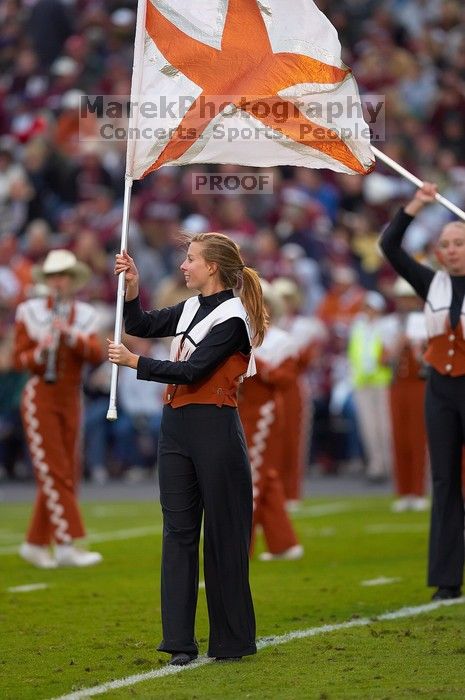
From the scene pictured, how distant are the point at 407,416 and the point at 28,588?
7265mm

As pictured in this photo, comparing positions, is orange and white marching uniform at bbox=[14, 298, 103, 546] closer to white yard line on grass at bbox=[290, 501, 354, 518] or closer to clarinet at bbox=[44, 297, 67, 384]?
clarinet at bbox=[44, 297, 67, 384]

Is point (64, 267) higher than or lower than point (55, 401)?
higher

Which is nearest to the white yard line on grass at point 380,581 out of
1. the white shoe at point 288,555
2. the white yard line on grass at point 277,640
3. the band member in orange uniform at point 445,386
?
the band member in orange uniform at point 445,386

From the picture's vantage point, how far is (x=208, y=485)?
7273mm

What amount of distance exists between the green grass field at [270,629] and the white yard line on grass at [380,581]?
2.1 inches

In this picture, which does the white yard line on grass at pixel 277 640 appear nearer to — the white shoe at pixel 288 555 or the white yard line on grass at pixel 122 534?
the white shoe at pixel 288 555

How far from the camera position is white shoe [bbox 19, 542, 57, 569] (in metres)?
11.7

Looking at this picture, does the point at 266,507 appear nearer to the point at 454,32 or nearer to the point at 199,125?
the point at 199,125

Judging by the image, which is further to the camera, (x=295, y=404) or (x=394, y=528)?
(x=295, y=404)

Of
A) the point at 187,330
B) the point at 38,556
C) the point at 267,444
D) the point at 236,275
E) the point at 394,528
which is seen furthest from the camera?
the point at 394,528

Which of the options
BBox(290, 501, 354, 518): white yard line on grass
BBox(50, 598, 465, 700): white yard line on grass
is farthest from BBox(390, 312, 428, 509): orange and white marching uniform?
BBox(50, 598, 465, 700): white yard line on grass

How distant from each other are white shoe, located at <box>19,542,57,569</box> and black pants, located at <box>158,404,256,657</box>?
4.57 m

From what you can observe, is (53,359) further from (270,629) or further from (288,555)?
(270,629)

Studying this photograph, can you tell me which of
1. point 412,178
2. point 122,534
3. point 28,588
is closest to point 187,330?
point 412,178
